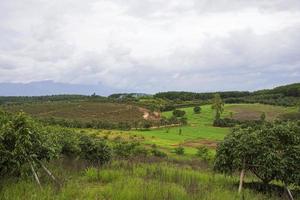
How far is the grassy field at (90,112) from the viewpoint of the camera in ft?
315

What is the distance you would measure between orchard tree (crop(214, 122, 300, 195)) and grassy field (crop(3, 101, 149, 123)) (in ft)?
253

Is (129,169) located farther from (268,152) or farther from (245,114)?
(245,114)

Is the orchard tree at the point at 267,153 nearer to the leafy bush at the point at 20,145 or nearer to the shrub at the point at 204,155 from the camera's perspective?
the leafy bush at the point at 20,145

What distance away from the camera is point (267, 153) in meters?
15.1

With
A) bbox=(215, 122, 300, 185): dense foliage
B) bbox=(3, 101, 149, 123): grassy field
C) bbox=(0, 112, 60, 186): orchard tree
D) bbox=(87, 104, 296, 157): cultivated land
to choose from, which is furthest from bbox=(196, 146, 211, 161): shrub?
bbox=(3, 101, 149, 123): grassy field

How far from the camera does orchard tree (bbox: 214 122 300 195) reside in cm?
1478

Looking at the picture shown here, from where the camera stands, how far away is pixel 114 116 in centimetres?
9912

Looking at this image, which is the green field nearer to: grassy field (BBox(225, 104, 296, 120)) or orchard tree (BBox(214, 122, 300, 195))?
grassy field (BBox(225, 104, 296, 120))

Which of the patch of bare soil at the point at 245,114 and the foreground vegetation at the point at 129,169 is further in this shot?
the patch of bare soil at the point at 245,114

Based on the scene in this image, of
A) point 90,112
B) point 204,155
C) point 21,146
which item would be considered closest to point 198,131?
point 204,155

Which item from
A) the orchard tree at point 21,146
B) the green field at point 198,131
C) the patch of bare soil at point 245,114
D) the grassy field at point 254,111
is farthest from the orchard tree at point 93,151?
the grassy field at point 254,111

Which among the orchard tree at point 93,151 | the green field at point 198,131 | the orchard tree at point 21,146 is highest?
the orchard tree at point 21,146

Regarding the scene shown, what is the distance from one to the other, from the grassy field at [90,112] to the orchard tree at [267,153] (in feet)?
253

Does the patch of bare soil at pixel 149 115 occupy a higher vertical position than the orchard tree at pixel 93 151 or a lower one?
lower
